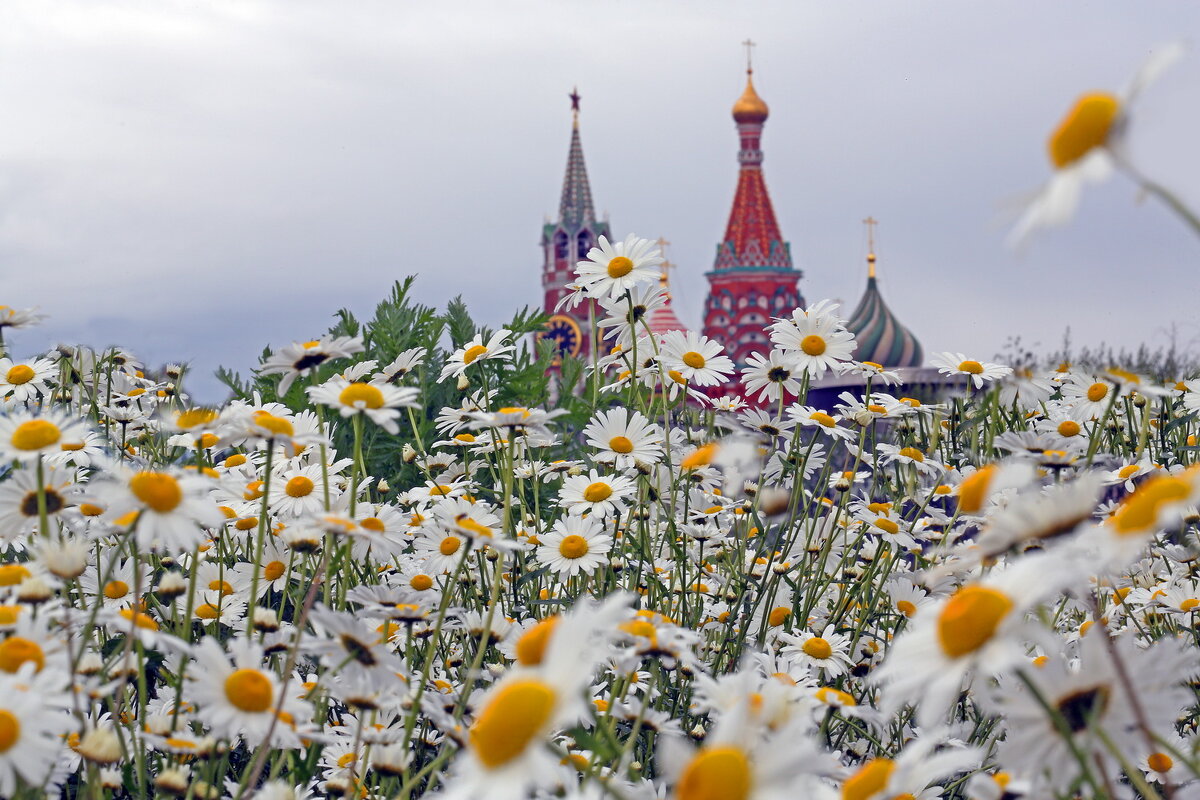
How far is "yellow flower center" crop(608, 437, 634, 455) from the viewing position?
264 centimetres

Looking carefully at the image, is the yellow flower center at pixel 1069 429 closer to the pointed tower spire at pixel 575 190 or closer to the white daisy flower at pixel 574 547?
the white daisy flower at pixel 574 547

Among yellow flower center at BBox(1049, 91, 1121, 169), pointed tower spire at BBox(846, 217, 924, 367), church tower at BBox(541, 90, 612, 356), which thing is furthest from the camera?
church tower at BBox(541, 90, 612, 356)

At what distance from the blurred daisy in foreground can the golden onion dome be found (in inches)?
1688

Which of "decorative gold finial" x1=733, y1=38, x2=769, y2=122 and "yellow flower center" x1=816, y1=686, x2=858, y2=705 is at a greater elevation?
"decorative gold finial" x1=733, y1=38, x2=769, y2=122

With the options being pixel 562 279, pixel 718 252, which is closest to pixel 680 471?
pixel 718 252

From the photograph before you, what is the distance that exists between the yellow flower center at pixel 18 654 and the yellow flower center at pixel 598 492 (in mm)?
1404

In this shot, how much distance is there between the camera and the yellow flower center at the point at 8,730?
3.67 feet

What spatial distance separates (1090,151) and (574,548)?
5.32 ft

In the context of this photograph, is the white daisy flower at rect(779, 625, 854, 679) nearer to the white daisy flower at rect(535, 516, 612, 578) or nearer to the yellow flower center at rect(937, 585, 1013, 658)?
the white daisy flower at rect(535, 516, 612, 578)

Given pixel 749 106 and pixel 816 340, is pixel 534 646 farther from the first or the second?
pixel 749 106

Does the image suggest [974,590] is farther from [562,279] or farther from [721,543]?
[562,279]

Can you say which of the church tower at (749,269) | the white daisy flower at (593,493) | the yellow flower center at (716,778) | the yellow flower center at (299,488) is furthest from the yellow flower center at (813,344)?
the church tower at (749,269)

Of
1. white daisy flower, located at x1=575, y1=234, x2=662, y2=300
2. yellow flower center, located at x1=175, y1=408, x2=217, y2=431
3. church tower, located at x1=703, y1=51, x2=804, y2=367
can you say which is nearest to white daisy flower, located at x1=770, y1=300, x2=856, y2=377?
white daisy flower, located at x1=575, y1=234, x2=662, y2=300

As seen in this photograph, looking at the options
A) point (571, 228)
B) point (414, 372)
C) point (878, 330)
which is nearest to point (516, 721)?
point (414, 372)
